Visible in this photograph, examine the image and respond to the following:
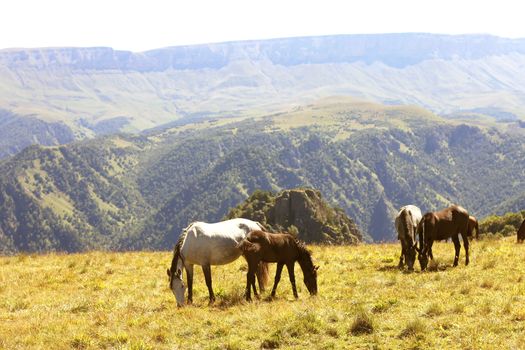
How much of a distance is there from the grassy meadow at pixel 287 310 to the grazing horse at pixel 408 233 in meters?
0.74

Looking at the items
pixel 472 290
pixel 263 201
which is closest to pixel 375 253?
pixel 472 290

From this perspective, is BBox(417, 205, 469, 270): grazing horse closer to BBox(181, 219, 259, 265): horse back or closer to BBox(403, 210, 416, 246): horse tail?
→ BBox(403, 210, 416, 246): horse tail

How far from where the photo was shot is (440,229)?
22188 millimetres

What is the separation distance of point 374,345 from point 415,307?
3.39m

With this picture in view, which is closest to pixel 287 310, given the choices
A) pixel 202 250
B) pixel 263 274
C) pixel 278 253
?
pixel 278 253

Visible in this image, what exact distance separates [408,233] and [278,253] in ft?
23.8

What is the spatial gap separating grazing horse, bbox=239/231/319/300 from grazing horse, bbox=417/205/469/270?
19.2 feet

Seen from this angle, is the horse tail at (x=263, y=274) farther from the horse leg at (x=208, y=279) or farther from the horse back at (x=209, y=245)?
the horse leg at (x=208, y=279)

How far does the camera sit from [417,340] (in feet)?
40.7

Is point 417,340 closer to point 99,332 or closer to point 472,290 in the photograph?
point 472,290

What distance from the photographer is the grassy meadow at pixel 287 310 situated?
42.7 ft

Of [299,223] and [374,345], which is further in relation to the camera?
[299,223]

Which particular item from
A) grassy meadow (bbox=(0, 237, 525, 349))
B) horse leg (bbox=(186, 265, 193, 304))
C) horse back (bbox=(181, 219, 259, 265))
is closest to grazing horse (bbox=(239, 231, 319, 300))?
horse back (bbox=(181, 219, 259, 265))

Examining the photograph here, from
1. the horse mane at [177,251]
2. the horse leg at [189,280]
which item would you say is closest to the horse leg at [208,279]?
the horse leg at [189,280]
